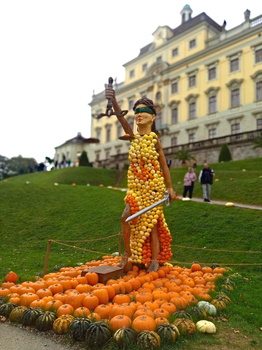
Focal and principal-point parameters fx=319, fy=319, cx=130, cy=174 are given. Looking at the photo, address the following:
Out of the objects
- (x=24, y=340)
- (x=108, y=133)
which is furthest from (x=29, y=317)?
(x=108, y=133)

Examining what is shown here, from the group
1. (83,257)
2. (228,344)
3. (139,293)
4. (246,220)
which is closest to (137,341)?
(228,344)

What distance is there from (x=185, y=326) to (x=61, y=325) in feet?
4.96

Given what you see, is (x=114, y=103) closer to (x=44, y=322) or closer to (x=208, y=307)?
(x=208, y=307)

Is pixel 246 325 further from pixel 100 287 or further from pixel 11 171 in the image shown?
pixel 11 171

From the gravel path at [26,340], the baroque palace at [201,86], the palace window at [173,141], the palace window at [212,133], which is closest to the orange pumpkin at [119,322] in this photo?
the gravel path at [26,340]

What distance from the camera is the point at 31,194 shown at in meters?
17.5

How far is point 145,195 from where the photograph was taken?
21.5 feet

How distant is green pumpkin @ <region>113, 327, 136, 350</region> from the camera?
11.6 ft

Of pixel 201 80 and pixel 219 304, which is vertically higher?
pixel 201 80

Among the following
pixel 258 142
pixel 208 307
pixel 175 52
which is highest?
pixel 175 52

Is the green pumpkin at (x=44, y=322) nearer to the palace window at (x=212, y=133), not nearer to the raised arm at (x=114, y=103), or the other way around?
the raised arm at (x=114, y=103)

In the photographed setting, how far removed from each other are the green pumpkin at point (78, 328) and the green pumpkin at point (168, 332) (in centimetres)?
86

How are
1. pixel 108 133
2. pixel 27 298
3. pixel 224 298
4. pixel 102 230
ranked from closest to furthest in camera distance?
1. pixel 27 298
2. pixel 224 298
3. pixel 102 230
4. pixel 108 133

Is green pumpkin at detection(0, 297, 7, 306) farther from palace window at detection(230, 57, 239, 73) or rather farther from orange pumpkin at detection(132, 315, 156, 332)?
palace window at detection(230, 57, 239, 73)
